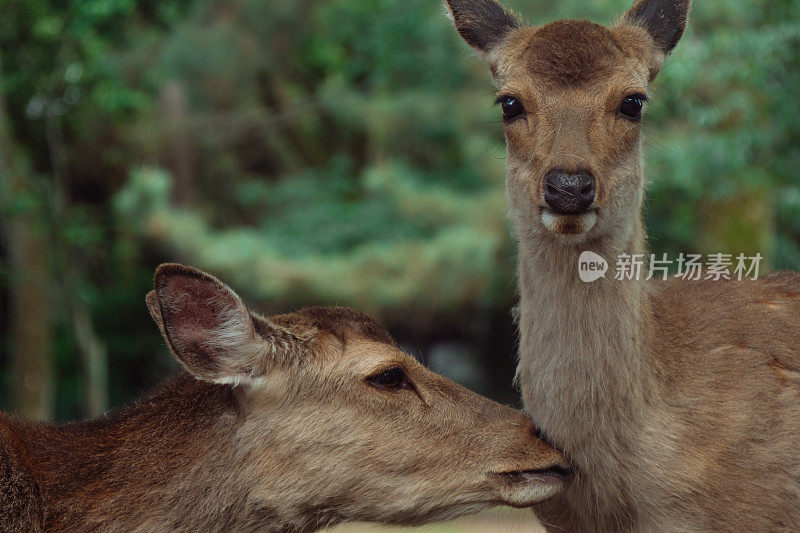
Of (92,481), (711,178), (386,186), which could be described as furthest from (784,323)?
(386,186)

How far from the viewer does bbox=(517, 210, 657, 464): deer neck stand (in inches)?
165

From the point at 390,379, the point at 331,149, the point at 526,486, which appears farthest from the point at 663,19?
the point at 331,149

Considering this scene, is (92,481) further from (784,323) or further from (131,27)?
(131,27)

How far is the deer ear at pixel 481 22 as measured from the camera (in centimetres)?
480

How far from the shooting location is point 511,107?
434 centimetres

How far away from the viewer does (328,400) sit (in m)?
4.13

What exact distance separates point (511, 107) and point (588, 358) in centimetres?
116

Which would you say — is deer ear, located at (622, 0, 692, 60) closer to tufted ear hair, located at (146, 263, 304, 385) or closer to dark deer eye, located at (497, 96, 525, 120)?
dark deer eye, located at (497, 96, 525, 120)

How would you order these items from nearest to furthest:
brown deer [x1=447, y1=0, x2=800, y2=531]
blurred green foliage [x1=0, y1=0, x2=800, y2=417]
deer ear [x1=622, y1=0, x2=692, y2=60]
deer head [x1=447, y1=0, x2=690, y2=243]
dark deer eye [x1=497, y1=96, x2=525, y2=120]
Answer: deer head [x1=447, y1=0, x2=690, y2=243], brown deer [x1=447, y1=0, x2=800, y2=531], dark deer eye [x1=497, y1=96, x2=525, y2=120], deer ear [x1=622, y1=0, x2=692, y2=60], blurred green foliage [x1=0, y1=0, x2=800, y2=417]

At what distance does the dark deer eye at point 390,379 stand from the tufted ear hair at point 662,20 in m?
1.96

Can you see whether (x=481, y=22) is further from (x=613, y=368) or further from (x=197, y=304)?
(x=197, y=304)

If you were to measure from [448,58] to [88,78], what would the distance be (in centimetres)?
496

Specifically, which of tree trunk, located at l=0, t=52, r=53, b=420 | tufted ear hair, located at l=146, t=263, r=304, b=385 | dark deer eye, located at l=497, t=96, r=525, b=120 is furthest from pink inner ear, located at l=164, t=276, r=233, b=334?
tree trunk, located at l=0, t=52, r=53, b=420

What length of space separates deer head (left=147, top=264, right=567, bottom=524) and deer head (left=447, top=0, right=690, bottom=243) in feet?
2.97
